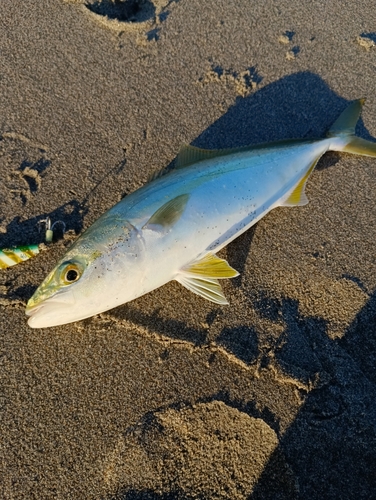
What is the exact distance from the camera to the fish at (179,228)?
84.0 inches

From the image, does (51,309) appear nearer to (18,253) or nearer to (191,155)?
(18,253)

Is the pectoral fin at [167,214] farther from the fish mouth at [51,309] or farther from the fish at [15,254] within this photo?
the fish at [15,254]

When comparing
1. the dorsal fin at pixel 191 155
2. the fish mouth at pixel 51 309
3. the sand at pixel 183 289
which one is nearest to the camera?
the fish mouth at pixel 51 309

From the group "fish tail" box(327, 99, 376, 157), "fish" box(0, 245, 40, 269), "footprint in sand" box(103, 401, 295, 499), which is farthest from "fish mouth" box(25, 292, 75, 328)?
"fish tail" box(327, 99, 376, 157)

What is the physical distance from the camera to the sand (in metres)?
2.23

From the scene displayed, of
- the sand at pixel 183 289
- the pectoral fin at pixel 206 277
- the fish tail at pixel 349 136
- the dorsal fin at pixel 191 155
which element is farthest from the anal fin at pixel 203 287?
the fish tail at pixel 349 136

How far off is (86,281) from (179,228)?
0.62 m

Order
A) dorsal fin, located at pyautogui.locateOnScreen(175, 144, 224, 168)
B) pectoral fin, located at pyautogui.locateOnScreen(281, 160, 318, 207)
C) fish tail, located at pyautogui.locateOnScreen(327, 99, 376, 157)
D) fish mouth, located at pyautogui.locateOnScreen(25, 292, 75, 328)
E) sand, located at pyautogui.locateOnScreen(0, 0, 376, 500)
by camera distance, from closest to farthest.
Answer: fish mouth, located at pyautogui.locateOnScreen(25, 292, 75, 328) < sand, located at pyautogui.locateOnScreen(0, 0, 376, 500) < dorsal fin, located at pyautogui.locateOnScreen(175, 144, 224, 168) < pectoral fin, located at pyautogui.locateOnScreen(281, 160, 318, 207) < fish tail, located at pyautogui.locateOnScreen(327, 99, 376, 157)

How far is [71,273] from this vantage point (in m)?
2.12

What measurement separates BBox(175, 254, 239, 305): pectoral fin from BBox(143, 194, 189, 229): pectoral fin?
1.00 ft

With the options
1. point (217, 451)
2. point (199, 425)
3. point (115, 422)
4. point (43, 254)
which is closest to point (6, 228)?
point (43, 254)

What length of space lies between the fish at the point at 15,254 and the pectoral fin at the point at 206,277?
99cm

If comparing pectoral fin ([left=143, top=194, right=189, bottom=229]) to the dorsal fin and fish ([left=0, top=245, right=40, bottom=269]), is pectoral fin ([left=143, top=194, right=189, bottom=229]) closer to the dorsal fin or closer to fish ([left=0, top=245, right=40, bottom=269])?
the dorsal fin

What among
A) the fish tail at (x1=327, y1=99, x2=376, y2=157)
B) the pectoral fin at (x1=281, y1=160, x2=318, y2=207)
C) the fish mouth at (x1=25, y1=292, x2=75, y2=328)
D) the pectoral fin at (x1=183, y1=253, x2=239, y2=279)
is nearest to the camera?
the fish mouth at (x1=25, y1=292, x2=75, y2=328)
